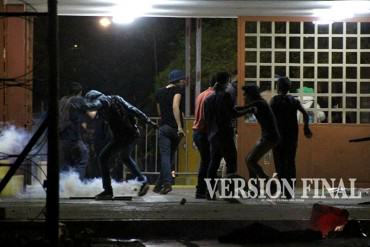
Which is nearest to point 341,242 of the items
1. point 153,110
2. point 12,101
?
point 12,101

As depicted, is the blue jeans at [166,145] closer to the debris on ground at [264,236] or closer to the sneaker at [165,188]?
the sneaker at [165,188]

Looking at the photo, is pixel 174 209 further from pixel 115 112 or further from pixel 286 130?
pixel 286 130

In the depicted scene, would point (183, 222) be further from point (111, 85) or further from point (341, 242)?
point (111, 85)

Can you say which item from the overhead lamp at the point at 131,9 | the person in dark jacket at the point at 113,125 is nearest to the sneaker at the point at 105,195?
the person in dark jacket at the point at 113,125

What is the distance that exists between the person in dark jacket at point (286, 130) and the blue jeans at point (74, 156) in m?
2.98

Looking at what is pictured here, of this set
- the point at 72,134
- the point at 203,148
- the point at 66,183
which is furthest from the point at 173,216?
the point at 72,134

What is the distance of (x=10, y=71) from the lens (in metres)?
10.8

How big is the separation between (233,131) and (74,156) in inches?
108

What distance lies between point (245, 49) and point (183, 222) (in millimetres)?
4440

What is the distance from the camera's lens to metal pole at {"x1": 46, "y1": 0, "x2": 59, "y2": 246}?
5.78m

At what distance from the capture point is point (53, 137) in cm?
582

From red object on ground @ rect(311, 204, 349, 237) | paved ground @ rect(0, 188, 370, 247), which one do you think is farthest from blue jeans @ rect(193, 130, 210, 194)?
red object on ground @ rect(311, 204, 349, 237)

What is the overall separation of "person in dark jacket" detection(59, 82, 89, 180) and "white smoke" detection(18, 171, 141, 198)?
172 mm

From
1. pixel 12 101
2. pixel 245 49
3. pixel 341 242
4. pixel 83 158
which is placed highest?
pixel 245 49
